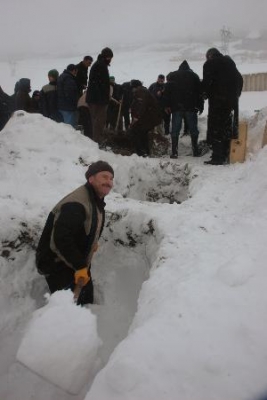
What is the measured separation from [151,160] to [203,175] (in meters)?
1.14

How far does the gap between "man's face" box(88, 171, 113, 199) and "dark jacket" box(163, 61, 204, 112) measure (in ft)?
11.6

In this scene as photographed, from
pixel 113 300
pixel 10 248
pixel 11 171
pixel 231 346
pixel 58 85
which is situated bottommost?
pixel 113 300

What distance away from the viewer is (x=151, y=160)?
6.30 metres

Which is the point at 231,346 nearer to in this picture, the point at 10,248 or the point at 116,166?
the point at 10,248

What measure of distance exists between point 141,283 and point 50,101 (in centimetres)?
464

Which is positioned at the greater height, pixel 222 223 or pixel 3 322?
pixel 222 223

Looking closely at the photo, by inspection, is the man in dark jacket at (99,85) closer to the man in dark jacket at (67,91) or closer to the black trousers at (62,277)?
the man in dark jacket at (67,91)

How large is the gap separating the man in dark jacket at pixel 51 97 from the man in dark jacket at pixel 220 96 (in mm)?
3024

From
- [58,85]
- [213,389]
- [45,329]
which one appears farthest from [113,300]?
[58,85]

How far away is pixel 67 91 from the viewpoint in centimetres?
664

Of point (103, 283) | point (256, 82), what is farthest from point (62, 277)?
point (256, 82)

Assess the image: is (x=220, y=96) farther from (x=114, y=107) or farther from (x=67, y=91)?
(x=114, y=107)

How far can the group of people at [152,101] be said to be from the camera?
5.83 m

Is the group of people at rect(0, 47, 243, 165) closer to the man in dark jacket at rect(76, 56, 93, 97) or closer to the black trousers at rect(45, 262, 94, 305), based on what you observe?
the man in dark jacket at rect(76, 56, 93, 97)
